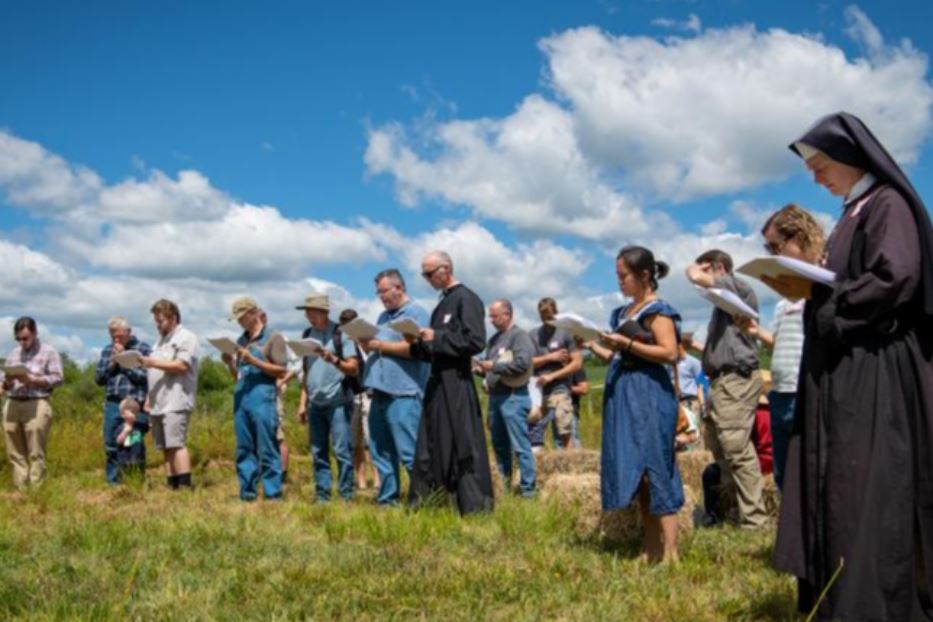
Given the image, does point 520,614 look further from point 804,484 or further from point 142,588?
point 142,588

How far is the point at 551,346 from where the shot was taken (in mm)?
10680

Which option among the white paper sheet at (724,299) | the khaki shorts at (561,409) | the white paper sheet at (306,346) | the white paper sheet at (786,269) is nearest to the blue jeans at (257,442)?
the white paper sheet at (306,346)

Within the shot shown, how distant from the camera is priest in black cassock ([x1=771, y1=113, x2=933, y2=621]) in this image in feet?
11.6

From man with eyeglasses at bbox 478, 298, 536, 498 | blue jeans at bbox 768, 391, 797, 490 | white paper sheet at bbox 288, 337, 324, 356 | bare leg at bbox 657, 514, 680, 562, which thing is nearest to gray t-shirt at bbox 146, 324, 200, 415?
white paper sheet at bbox 288, 337, 324, 356

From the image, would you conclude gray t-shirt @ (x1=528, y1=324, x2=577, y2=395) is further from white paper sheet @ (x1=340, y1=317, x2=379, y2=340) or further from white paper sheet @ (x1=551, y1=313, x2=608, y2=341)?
white paper sheet @ (x1=551, y1=313, x2=608, y2=341)

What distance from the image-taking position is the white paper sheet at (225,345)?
28.7 ft

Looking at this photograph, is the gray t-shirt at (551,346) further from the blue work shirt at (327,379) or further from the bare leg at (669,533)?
the bare leg at (669,533)

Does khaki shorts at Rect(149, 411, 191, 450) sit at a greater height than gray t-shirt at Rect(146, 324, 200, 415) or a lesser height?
lesser

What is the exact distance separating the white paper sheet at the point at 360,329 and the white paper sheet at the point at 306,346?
0.59 meters

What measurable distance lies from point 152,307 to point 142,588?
5.29m

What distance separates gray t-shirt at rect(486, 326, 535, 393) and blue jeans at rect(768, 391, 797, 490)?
3580 mm

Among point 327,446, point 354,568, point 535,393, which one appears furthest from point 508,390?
point 354,568

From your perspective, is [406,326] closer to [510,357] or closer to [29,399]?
[510,357]

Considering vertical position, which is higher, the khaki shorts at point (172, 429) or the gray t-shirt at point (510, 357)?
the gray t-shirt at point (510, 357)
